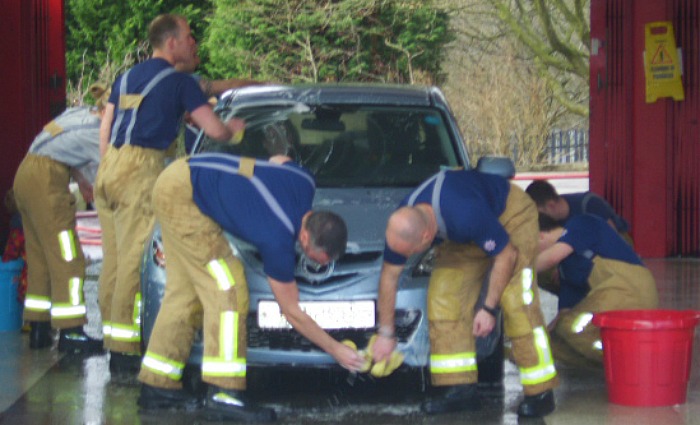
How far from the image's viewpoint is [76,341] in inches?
329

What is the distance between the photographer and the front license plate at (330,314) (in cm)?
638

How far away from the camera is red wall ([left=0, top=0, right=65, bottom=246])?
37.2ft

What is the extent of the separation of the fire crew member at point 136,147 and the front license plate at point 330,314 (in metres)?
1.27

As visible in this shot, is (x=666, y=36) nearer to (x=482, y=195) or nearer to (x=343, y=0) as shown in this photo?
(x=482, y=195)

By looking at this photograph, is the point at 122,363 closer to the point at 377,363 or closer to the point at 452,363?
the point at 377,363

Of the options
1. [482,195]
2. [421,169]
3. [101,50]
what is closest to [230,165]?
[482,195]

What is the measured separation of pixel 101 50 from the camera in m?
36.2

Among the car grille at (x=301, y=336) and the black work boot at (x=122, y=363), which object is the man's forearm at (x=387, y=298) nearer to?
the car grille at (x=301, y=336)

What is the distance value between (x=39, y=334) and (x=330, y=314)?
289 centimetres

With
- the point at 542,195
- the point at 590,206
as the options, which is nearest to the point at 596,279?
the point at 542,195

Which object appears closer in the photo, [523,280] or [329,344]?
[329,344]

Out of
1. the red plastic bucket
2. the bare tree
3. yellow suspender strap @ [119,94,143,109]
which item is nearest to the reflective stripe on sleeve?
the red plastic bucket

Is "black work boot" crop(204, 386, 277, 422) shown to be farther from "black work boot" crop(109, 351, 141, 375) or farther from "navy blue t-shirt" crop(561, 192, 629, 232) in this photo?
"navy blue t-shirt" crop(561, 192, 629, 232)

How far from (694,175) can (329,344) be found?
26.2 feet
